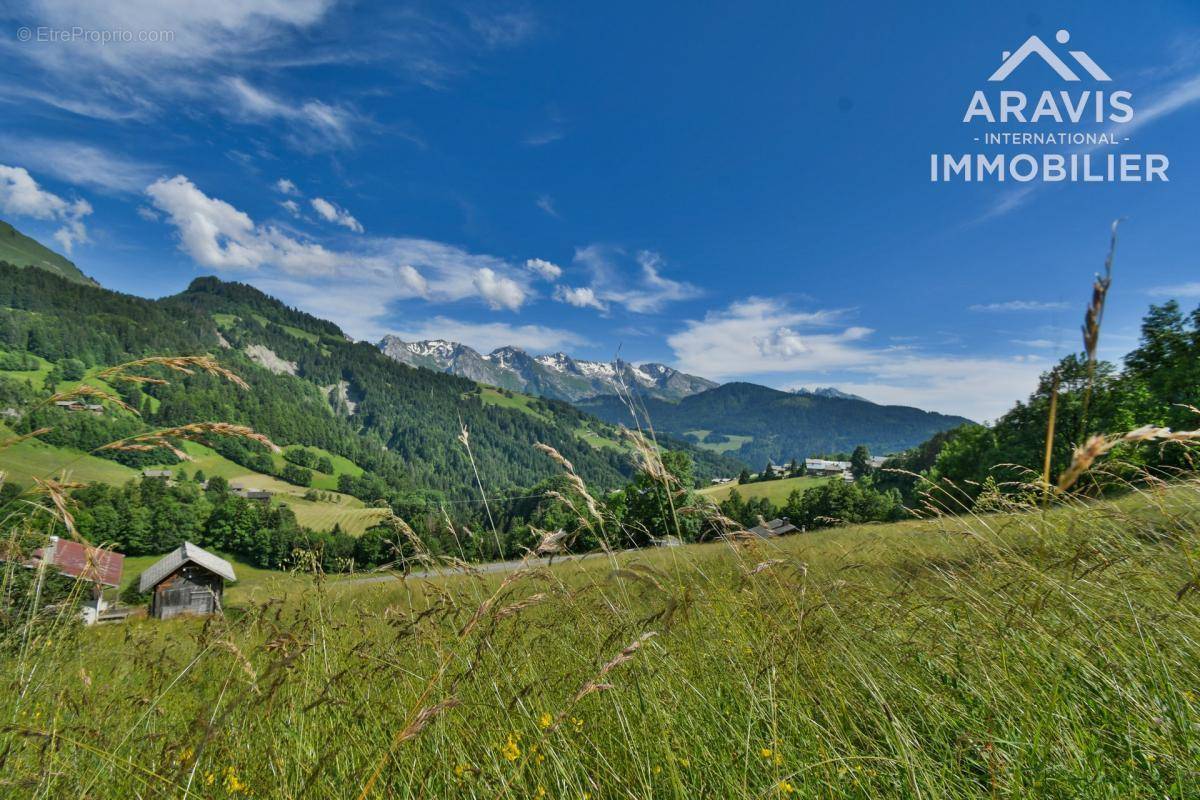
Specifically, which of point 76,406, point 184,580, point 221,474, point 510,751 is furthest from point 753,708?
point 221,474

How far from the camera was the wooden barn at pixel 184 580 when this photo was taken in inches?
1495

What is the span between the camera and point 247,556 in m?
107

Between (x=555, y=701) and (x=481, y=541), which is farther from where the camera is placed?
(x=481, y=541)

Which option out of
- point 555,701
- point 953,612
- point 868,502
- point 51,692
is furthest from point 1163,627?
point 868,502

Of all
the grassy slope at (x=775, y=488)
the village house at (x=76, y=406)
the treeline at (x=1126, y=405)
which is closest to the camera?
the village house at (x=76, y=406)

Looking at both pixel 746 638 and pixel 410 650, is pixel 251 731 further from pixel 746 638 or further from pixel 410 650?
pixel 746 638

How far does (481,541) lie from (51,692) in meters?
3.55

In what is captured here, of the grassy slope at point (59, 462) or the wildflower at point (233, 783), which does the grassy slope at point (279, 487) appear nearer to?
the grassy slope at point (59, 462)

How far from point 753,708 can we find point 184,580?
5214 cm

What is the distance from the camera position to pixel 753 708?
2164mm

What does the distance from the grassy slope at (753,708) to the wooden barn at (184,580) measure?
142 feet

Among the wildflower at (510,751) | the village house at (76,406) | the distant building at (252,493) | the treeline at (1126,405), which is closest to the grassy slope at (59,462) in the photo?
the distant building at (252,493)

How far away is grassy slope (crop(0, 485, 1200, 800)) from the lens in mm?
1914

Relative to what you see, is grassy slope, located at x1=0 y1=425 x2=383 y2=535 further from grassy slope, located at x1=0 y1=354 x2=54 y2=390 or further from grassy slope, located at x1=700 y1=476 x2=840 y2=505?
grassy slope, located at x1=700 y1=476 x2=840 y2=505
